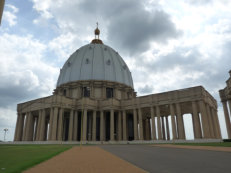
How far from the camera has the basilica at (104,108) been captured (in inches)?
1917

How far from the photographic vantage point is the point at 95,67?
6900 cm

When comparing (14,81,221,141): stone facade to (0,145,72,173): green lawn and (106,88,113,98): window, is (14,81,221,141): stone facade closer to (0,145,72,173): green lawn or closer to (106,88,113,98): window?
(106,88,113,98): window

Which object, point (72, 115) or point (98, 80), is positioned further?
point (98, 80)

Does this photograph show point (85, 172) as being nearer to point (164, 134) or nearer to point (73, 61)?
point (164, 134)

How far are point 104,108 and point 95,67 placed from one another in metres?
17.3

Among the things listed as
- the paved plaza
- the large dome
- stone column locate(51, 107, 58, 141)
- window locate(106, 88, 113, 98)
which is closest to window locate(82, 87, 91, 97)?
the large dome

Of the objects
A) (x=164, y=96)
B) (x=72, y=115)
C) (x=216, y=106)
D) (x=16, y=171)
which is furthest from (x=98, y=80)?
(x=16, y=171)

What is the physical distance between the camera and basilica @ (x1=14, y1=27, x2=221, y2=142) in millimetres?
48688

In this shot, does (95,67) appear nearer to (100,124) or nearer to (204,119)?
(100,124)

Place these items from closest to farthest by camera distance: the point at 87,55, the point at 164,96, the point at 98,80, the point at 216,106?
the point at 164,96
the point at 216,106
the point at 98,80
the point at 87,55

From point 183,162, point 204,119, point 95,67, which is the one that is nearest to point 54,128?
point 95,67

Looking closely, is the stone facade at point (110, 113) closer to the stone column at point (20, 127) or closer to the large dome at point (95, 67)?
the stone column at point (20, 127)

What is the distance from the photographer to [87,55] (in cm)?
7212

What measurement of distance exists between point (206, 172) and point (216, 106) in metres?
58.8
